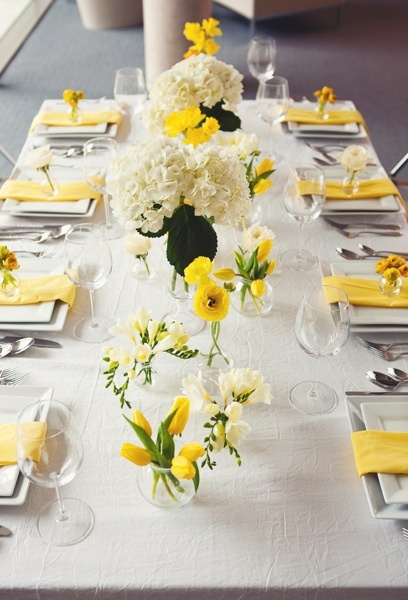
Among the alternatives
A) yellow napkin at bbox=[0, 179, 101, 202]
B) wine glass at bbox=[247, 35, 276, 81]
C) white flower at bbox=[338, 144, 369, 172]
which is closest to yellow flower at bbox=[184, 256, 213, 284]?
yellow napkin at bbox=[0, 179, 101, 202]

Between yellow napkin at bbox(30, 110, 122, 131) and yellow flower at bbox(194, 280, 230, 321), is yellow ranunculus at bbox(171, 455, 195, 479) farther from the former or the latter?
yellow napkin at bbox(30, 110, 122, 131)

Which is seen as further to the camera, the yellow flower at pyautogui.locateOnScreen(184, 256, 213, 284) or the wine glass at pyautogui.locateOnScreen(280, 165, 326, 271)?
the wine glass at pyautogui.locateOnScreen(280, 165, 326, 271)

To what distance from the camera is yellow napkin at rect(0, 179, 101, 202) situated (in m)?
1.93

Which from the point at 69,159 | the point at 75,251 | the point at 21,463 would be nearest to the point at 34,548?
the point at 21,463

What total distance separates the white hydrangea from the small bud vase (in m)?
1.01

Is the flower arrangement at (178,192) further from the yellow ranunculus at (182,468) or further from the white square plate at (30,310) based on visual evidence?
the yellow ranunculus at (182,468)

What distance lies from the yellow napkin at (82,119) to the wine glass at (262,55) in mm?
606

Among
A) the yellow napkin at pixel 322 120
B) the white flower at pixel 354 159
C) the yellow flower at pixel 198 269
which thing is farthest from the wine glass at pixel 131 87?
the yellow flower at pixel 198 269

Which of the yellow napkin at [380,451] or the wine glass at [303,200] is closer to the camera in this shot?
the yellow napkin at [380,451]

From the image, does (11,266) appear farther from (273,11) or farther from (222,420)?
(273,11)

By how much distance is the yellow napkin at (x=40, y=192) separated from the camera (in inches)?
75.9

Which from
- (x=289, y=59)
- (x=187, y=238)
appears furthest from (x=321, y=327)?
(x=289, y=59)

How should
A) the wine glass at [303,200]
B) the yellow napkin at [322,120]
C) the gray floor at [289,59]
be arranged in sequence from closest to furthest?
1. the wine glass at [303,200]
2. the yellow napkin at [322,120]
3. the gray floor at [289,59]

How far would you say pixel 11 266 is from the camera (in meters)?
1.51
